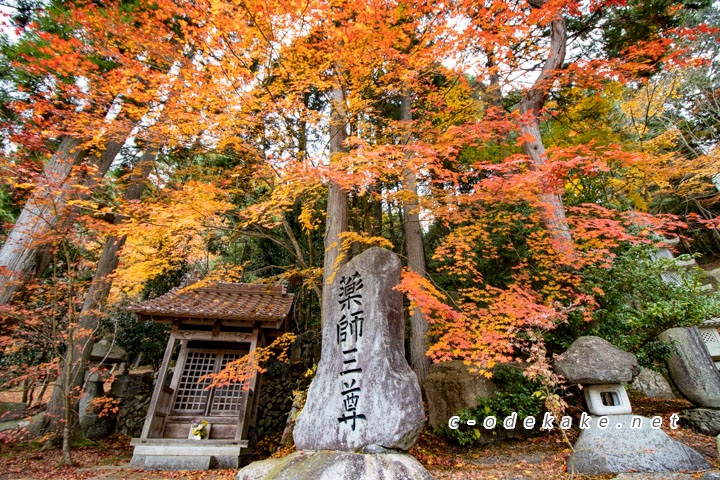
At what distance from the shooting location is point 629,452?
4.16 meters

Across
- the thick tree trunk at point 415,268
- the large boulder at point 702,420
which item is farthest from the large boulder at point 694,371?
the thick tree trunk at point 415,268

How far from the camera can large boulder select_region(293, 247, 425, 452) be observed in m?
3.57

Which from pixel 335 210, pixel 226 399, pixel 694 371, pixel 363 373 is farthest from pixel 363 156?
pixel 694 371

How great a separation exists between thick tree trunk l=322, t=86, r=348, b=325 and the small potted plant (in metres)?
4.75

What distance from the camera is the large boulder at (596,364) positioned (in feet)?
15.0

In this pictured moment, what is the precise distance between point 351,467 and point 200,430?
5.81 metres

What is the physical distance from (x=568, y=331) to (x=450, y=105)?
7624 mm

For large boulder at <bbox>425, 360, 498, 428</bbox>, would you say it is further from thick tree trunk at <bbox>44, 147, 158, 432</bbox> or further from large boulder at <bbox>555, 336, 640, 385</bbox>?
thick tree trunk at <bbox>44, 147, 158, 432</bbox>

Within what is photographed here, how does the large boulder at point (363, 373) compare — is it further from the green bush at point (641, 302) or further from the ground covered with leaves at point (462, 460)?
the green bush at point (641, 302)

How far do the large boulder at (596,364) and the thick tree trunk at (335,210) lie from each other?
3.96m

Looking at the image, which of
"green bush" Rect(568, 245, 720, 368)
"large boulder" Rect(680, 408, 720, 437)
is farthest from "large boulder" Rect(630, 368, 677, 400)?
"green bush" Rect(568, 245, 720, 368)

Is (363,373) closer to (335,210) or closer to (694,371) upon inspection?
(335,210)

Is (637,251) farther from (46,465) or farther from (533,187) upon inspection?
(46,465)

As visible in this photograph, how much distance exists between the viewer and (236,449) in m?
6.97
